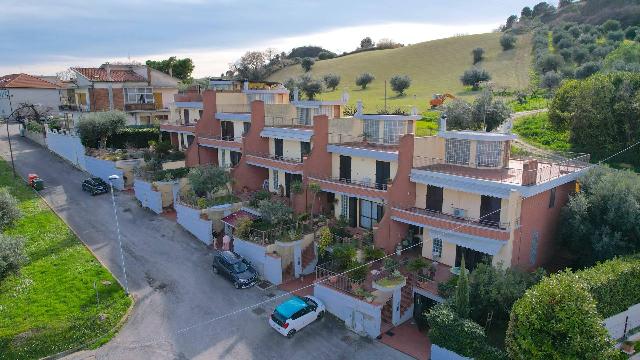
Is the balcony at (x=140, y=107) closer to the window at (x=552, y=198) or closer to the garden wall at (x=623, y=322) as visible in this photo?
the window at (x=552, y=198)

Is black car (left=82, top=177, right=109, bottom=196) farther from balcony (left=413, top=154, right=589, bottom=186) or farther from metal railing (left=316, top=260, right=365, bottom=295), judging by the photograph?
balcony (left=413, top=154, right=589, bottom=186)

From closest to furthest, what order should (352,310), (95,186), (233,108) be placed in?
(352,310)
(95,186)
(233,108)

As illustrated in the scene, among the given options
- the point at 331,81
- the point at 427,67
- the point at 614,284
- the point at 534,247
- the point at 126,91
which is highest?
the point at 427,67

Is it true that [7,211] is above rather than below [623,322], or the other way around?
above

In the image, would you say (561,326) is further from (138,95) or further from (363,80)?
(363,80)

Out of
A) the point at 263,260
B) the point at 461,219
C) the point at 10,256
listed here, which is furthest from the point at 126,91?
the point at 461,219

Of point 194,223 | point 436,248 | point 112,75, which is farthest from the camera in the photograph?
point 112,75
